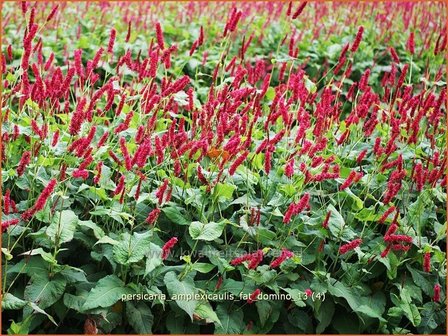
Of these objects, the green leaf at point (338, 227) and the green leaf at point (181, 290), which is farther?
the green leaf at point (338, 227)

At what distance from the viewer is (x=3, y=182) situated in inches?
119

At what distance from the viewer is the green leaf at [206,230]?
2.82 metres

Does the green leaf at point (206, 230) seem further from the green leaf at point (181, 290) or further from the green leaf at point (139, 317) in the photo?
the green leaf at point (139, 317)

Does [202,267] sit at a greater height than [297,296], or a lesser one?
greater

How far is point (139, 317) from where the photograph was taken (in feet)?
8.98

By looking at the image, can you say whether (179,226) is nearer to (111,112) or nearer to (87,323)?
(87,323)

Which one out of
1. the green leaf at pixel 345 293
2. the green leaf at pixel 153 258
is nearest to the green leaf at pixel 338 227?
the green leaf at pixel 345 293

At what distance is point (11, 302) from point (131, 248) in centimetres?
49

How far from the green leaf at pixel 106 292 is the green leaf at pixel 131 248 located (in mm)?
86

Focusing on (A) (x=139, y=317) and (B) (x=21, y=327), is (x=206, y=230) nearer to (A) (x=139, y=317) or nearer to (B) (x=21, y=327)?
(A) (x=139, y=317)

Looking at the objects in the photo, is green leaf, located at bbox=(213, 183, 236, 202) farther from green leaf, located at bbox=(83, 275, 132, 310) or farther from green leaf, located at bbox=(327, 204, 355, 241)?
green leaf, located at bbox=(83, 275, 132, 310)

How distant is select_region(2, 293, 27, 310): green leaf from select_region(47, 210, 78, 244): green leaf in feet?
0.84

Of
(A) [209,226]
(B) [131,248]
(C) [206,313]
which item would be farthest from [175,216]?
(C) [206,313]

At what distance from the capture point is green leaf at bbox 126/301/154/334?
8.96ft
